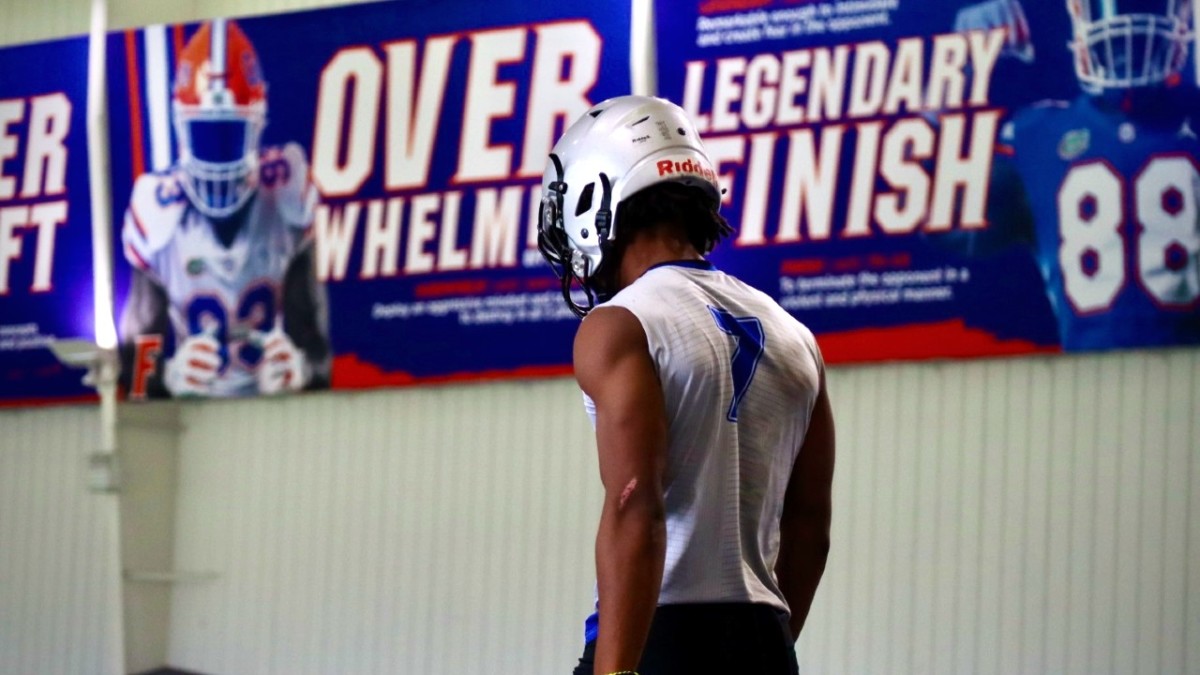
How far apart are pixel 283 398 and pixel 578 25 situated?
2.48 meters

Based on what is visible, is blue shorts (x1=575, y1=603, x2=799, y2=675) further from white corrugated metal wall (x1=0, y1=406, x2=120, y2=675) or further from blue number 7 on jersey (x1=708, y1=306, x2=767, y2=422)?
white corrugated metal wall (x1=0, y1=406, x2=120, y2=675)

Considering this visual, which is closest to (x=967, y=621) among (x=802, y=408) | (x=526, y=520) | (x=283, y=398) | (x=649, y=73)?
(x=526, y=520)

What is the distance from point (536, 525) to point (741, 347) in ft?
17.3

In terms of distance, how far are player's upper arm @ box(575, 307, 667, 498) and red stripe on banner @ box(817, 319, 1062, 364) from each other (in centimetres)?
442

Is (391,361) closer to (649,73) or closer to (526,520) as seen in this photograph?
(526,520)

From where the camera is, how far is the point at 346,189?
7652 millimetres

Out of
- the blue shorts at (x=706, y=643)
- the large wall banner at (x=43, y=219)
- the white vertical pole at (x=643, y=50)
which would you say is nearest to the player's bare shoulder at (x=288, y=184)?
the large wall banner at (x=43, y=219)

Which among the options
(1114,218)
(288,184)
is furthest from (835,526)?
(288,184)

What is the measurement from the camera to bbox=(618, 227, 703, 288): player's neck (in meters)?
2.24

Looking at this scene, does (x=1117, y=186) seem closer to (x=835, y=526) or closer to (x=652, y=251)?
(x=835, y=526)

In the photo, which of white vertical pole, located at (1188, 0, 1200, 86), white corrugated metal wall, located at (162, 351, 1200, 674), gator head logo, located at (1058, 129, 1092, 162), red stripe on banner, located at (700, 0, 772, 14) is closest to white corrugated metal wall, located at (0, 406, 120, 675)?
white corrugated metal wall, located at (162, 351, 1200, 674)

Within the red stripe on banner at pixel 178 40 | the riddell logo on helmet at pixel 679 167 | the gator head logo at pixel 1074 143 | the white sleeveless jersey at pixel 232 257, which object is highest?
the red stripe on banner at pixel 178 40

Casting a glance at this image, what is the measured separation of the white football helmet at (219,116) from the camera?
7941mm

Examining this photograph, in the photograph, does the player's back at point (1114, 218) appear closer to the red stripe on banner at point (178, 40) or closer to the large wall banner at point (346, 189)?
the large wall banner at point (346, 189)
